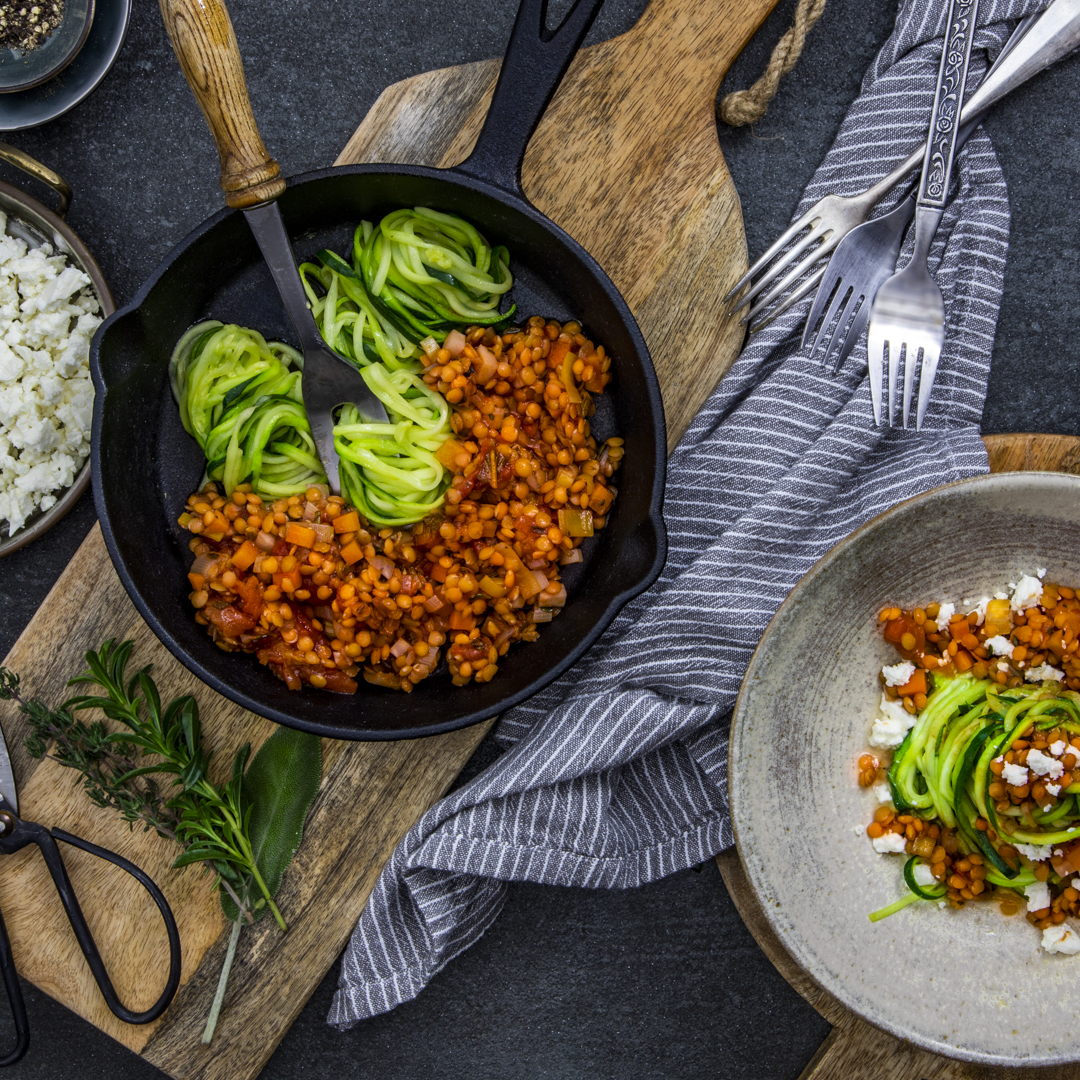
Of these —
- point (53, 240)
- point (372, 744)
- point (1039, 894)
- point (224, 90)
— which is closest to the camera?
point (224, 90)

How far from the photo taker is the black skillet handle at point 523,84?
2102 mm

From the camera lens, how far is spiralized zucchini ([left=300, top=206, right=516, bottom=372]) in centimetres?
238

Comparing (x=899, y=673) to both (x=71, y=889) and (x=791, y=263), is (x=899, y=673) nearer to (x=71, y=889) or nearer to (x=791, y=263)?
(x=791, y=263)

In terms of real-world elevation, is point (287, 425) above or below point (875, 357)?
above

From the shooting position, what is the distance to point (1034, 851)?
231cm

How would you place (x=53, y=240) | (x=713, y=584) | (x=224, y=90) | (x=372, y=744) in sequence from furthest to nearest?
(x=53, y=240), (x=372, y=744), (x=713, y=584), (x=224, y=90)

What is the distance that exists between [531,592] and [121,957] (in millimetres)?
1643

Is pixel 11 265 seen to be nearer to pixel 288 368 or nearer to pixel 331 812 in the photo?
pixel 288 368

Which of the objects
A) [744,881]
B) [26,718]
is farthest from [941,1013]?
[26,718]

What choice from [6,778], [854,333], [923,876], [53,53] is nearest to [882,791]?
Answer: [923,876]

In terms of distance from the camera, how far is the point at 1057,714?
2291 mm

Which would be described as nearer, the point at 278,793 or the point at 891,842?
the point at 891,842

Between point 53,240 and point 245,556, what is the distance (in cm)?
126

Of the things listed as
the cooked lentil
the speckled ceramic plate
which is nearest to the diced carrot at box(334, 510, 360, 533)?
the cooked lentil
